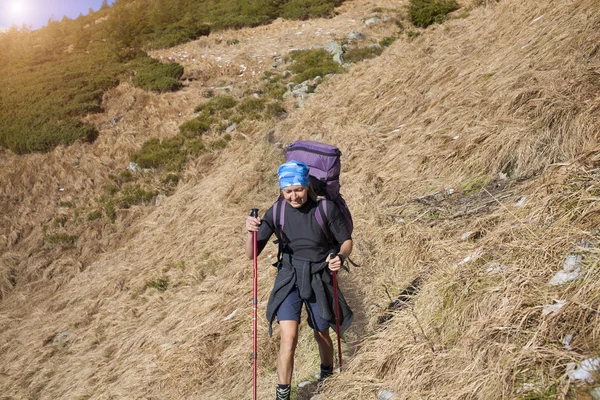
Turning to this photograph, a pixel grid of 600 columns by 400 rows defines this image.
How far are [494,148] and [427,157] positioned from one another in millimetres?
1323

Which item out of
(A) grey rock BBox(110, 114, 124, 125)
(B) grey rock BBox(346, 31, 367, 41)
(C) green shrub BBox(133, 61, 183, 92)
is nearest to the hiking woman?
(A) grey rock BBox(110, 114, 124, 125)

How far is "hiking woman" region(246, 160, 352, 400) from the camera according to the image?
404cm

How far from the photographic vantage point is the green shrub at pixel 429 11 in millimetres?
16453

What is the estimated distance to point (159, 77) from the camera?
18.7 m

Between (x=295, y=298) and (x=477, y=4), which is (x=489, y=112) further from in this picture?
(x=477, y=4)

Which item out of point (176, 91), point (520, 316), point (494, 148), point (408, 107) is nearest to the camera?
point (520, 316)

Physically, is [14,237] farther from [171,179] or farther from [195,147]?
[195,147]

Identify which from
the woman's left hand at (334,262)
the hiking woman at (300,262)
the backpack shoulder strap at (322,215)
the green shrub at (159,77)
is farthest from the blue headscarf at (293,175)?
the green shrub at (159,77)

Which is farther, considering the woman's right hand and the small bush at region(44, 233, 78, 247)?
the small bush at region(44, 233, 78, 247)

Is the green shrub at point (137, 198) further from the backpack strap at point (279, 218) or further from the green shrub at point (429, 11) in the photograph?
the green shrub at point (429, 11)

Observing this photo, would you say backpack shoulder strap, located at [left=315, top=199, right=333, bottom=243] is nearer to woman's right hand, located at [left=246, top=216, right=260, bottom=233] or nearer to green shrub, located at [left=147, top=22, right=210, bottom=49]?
woman's right hand, located at [left=246, top=216, right=260, bottom=233]

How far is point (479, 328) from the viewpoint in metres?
3.41

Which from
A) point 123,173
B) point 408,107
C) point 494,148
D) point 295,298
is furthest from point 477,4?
point 295,298

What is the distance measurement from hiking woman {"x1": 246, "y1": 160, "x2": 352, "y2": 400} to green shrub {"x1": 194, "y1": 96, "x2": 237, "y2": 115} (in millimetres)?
13045
